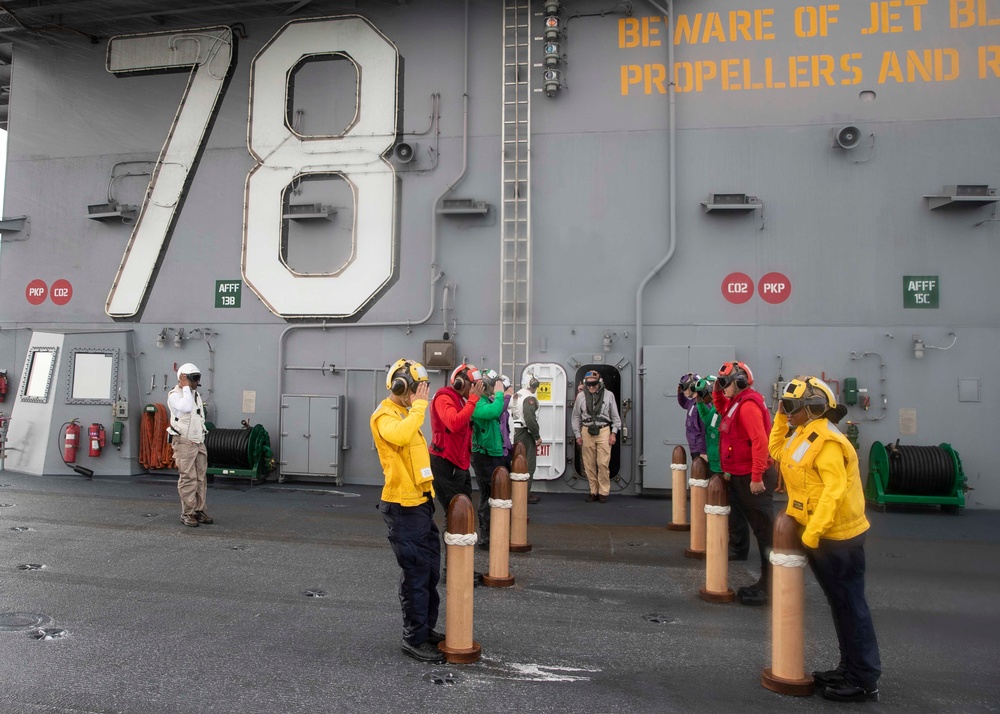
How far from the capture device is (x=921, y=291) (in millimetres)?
12469

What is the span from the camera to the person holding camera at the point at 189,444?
962 centimetres

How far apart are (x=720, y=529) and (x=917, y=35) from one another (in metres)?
10.5

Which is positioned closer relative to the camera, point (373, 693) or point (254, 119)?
point (373, 693)

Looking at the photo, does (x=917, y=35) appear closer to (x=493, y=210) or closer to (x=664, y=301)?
(x=664, y=301)

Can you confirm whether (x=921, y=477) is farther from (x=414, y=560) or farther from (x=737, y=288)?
(x=414, y=560)

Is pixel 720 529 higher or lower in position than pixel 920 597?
higher

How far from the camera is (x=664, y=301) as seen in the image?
1308 centimetres

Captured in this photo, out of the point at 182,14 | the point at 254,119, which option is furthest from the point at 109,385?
the point at 182,14

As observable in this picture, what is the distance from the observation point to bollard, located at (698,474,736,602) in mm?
6723

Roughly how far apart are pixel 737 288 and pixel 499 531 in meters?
7.63

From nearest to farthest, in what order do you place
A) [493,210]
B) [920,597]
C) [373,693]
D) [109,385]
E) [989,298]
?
[373,693], [920,597], [989,298], [493,210], [109,385]

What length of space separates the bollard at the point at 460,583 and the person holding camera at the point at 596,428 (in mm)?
7348

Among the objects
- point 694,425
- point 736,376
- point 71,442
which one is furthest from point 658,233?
point 71,442

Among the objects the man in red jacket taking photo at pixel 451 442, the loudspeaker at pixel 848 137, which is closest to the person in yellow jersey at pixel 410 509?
the man in red jacket taking photo at pixel 451 442
